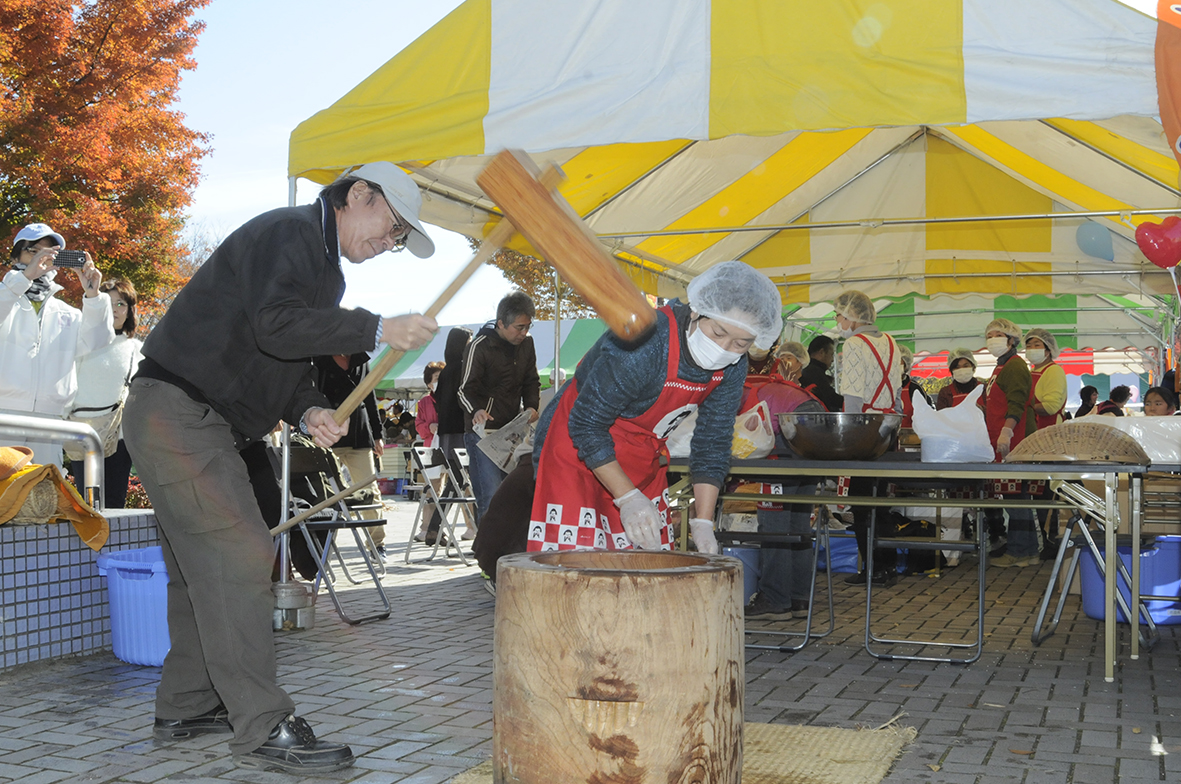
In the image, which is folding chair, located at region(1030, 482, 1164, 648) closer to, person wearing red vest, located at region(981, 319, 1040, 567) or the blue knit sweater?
the blue knit sweater

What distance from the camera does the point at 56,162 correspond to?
12.6m

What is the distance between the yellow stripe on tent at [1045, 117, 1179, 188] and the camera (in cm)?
580

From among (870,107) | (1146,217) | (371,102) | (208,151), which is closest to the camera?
(870,107)

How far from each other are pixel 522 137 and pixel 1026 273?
657 cm

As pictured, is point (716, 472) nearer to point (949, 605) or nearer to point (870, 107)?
point (870, 107)

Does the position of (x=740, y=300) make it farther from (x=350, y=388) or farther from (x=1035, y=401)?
(x=1035, y=401)

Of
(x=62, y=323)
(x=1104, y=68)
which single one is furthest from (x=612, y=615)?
(x=62, y=323)

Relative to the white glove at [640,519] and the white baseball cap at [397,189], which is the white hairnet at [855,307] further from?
the white baseball cap at [397,189]

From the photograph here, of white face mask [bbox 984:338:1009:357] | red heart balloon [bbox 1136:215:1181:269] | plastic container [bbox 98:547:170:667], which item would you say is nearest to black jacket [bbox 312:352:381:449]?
plastic container [bbox 98:547:170:667]

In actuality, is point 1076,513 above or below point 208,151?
below

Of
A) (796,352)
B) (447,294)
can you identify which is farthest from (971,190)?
(447,294)

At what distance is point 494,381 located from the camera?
6488mm

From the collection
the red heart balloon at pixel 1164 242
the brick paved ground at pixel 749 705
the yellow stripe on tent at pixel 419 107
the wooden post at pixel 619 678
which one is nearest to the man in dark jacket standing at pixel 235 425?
the brick paved ground at pixel 749 705

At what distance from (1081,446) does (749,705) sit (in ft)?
6.07
